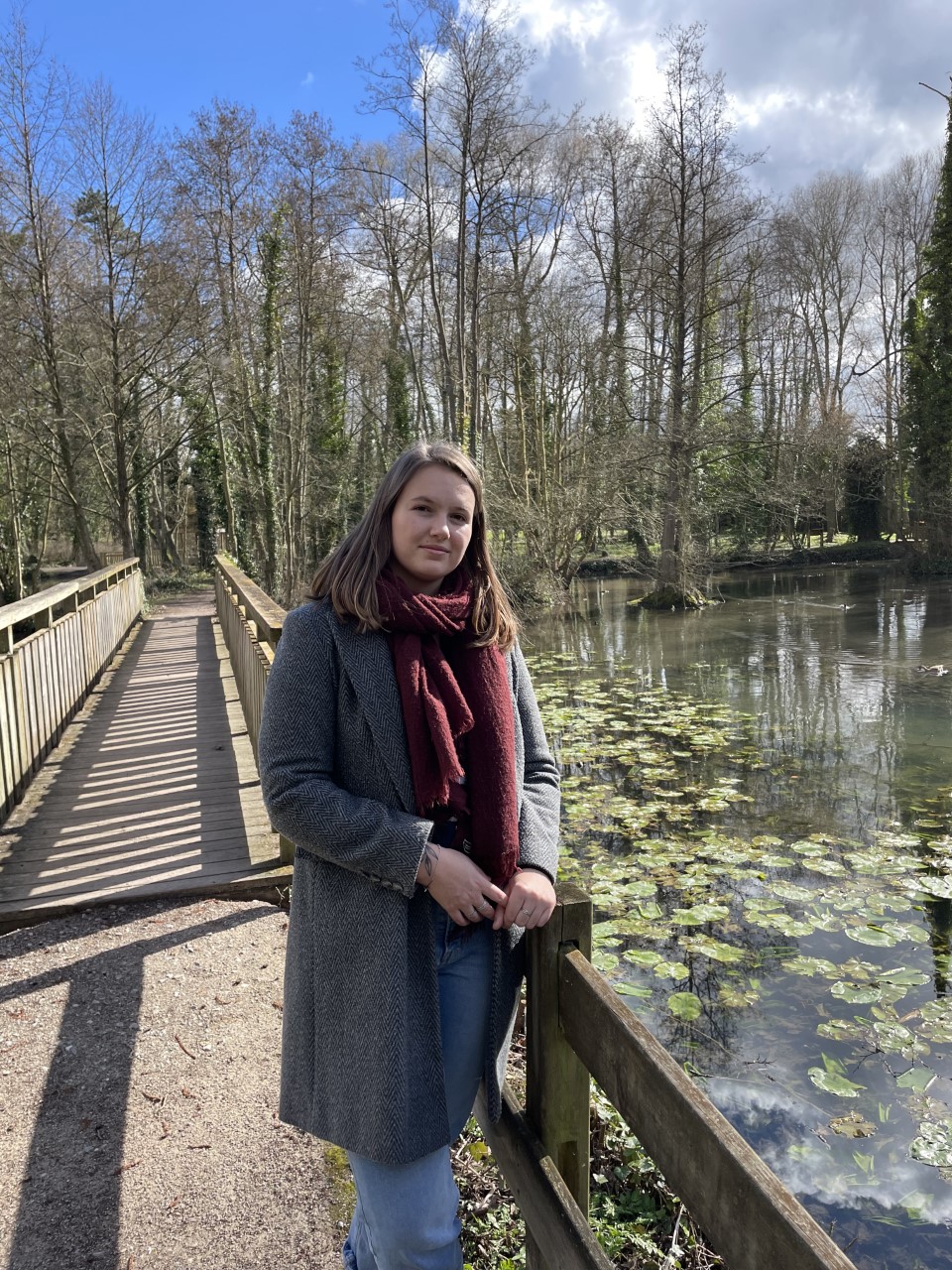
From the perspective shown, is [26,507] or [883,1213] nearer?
[883,1213]

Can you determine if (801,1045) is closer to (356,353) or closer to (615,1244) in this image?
(615,1244)

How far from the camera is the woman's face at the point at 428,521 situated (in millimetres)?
1738

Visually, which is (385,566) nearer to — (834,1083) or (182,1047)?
(182,1047)

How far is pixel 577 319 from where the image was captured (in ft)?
80.8

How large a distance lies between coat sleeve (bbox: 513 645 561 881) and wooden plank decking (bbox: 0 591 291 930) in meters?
2.81

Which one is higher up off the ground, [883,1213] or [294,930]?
[294,930]

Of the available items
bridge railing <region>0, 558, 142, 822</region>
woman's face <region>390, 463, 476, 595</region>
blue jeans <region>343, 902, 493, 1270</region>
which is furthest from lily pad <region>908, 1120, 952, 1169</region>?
bridge railing <region>0, 558, 142, 822</region>

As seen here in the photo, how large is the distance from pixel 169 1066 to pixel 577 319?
79.0ft

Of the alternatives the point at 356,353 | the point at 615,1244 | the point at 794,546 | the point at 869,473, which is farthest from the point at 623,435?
the point at 615,1244

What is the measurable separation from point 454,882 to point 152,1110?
183 centimetres

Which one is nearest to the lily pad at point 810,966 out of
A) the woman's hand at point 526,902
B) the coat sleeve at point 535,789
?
the coat sleeve at point 535,789

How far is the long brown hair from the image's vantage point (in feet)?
5.44

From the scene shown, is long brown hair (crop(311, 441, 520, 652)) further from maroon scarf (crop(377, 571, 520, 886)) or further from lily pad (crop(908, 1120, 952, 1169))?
lily pad (crop(908, 1120, 952, 1169))

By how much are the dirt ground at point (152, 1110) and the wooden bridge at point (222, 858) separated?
21.9 inches
